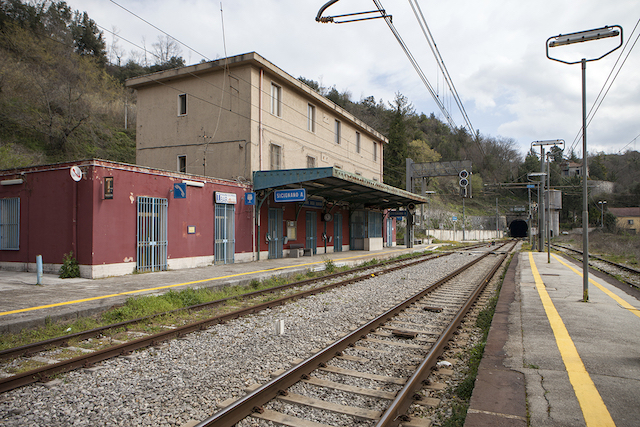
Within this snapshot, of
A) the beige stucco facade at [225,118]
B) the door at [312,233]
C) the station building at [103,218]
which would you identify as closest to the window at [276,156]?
the beige stucco facade at [225,118]

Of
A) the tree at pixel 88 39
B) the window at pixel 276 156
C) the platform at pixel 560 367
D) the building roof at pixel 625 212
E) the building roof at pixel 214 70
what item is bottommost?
the platform at pixel 560 367

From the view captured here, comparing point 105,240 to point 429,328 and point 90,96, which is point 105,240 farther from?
point 90,96

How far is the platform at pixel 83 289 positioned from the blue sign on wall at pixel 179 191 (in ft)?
8.99

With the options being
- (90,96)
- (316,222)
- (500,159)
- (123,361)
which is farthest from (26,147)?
(500,159)

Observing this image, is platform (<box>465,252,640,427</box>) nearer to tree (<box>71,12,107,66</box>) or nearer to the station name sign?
the station name sign

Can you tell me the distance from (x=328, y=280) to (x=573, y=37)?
30.9 feet

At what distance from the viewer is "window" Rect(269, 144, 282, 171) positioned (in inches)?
826

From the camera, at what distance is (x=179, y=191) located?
14.4 meters

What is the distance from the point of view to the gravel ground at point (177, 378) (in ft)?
12.6

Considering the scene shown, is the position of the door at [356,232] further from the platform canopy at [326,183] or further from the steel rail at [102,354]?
the steel rail at [102,354]

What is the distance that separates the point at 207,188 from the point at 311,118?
35.5 ft

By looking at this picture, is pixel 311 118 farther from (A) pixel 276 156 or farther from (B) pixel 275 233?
(B) pixel 275 233

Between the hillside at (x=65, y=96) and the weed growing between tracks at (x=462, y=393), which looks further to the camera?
the hillside at (x=65, y=96)

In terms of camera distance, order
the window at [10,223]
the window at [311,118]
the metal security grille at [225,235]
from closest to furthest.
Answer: the window at [10,223], the metal security grille at [225,235], the window at [311,118]
